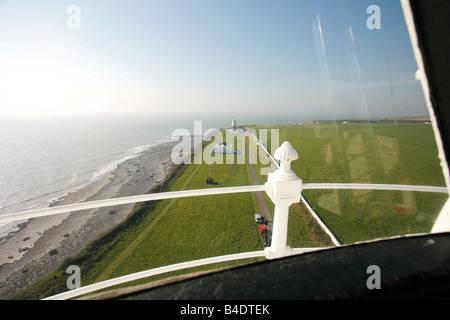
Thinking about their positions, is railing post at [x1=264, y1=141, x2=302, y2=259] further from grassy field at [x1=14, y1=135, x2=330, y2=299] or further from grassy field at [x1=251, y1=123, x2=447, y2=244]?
grassy field at [x1=14, y1=135, x2=330, y2=299]

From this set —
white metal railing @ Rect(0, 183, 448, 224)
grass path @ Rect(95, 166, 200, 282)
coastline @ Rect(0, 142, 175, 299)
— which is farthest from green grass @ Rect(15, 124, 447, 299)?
white metal railing @ Rect(0, 183, 448, 224)

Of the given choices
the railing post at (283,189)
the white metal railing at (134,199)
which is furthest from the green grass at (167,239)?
the white metal railing at (134,199)

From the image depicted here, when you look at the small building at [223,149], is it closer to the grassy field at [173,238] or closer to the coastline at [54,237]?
the coastline at [54,237]

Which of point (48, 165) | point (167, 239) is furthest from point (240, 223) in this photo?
point (48, 165)
